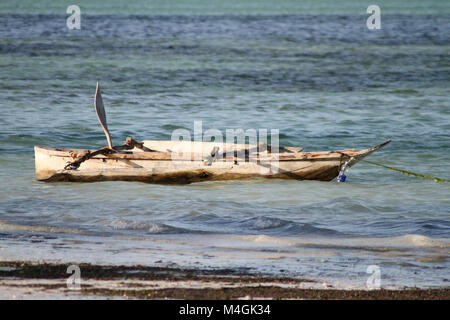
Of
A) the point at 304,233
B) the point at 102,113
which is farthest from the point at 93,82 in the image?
the point at 304,233

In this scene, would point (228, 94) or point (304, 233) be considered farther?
point (228, 94)

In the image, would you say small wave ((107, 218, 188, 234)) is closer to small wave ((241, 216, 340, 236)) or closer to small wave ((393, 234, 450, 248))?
small wave ((241, 216, 340, 236))

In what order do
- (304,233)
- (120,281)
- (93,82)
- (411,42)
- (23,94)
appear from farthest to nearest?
1. (411,42)
2. (93,82)
3. (23,94)
4. (304,233)
5. (120,281)

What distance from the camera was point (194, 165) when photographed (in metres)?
13.9

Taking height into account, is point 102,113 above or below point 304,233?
above

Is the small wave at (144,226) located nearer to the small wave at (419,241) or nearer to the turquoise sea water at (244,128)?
the turquoise sea water at (244,128)

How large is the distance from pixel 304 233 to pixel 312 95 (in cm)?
1912

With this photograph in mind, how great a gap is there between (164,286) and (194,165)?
687 centimetres

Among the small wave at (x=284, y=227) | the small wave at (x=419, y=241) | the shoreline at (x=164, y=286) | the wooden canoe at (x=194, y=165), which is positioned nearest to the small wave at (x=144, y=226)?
the small wave at (x=284, y=227)

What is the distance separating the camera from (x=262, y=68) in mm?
37562

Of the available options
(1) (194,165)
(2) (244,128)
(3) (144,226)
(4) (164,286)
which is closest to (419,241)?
(3) (144,226)

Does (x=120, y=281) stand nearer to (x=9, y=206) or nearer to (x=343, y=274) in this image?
(x=343, y=274)

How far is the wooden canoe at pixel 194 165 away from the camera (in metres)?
13.8

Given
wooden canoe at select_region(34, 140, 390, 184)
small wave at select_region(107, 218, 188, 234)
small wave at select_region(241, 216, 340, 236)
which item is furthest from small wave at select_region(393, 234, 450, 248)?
wooden canoe at select_region(34, 140, 390, 184)
